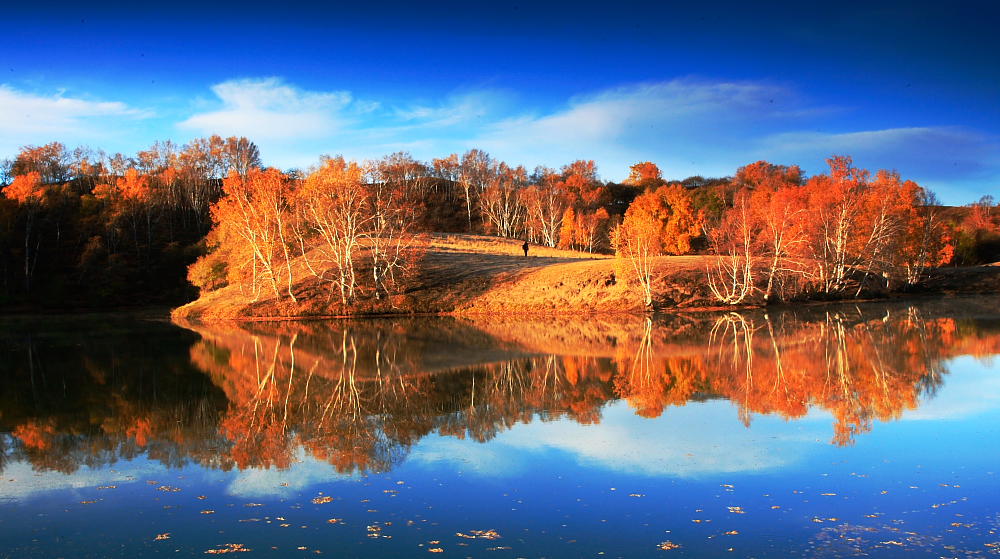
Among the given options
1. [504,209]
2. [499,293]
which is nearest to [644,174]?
[504,209]

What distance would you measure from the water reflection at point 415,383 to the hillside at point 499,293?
11.0 meters

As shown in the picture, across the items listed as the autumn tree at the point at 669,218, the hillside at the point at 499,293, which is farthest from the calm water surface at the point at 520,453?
the autumn tree at the point at 669,218

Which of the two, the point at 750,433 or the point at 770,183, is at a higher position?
the point at 770,183

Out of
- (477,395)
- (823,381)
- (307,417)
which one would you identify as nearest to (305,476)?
(307,417)

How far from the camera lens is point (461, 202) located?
128 meters

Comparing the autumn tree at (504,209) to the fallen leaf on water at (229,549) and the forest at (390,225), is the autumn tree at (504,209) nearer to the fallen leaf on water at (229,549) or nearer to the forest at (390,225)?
the forest at (390,225)

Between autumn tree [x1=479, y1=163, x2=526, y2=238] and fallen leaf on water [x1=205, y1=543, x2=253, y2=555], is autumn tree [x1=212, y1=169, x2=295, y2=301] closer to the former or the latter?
fallen leaf on water [x1=205, y1=543, x2=253, y2=555]

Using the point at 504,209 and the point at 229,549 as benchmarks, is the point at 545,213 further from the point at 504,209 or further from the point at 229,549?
the point at 229,549

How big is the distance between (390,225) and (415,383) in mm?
32508

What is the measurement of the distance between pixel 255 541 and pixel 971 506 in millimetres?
9721

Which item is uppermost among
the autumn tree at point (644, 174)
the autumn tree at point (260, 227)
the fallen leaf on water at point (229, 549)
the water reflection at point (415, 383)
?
the autumn tree at point (644, 174)

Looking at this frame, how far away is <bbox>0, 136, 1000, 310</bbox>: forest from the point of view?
4853 centimetres

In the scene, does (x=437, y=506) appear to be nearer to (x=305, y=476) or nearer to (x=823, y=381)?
(x=305, y=476)

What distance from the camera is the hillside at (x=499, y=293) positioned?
153 ft
